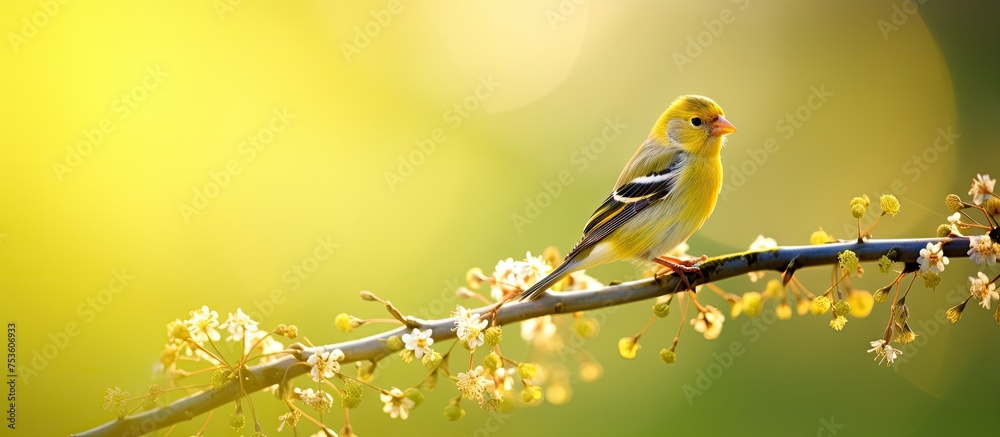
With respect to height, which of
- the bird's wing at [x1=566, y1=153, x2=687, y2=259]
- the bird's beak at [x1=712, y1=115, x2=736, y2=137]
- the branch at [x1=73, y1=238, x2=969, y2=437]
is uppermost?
the bird's beak at [x1=712, y1=115, x2=736, y2=137]

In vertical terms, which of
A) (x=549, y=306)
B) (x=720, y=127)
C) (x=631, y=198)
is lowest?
(x=549, y=306)

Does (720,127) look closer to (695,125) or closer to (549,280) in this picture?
(695,125)

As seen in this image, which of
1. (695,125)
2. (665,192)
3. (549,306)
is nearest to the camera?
(549,306)

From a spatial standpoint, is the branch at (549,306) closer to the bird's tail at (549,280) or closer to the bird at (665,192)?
the bird's tail at (549,280)

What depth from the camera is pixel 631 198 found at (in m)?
2.27

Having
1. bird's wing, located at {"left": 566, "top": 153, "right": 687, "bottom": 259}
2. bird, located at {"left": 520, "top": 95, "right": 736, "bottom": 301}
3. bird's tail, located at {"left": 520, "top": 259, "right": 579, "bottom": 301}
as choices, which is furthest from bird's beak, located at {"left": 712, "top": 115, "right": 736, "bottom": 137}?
bird's tail, located at {"left": 520, "top": 259, "right": 579, "bottom": 301}

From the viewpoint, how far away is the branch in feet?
4.21

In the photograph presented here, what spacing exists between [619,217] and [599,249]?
168mm

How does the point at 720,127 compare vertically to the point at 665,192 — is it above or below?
above

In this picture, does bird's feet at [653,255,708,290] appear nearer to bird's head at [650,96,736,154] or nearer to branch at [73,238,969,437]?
branch at [73,238,969,437]

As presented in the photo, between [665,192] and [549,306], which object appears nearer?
[549,306]

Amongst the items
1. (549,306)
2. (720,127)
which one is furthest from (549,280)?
(720,127)

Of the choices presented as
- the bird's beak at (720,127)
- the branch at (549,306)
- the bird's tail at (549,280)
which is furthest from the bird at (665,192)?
the branch at (549,306)

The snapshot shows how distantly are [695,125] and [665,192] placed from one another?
282mm
